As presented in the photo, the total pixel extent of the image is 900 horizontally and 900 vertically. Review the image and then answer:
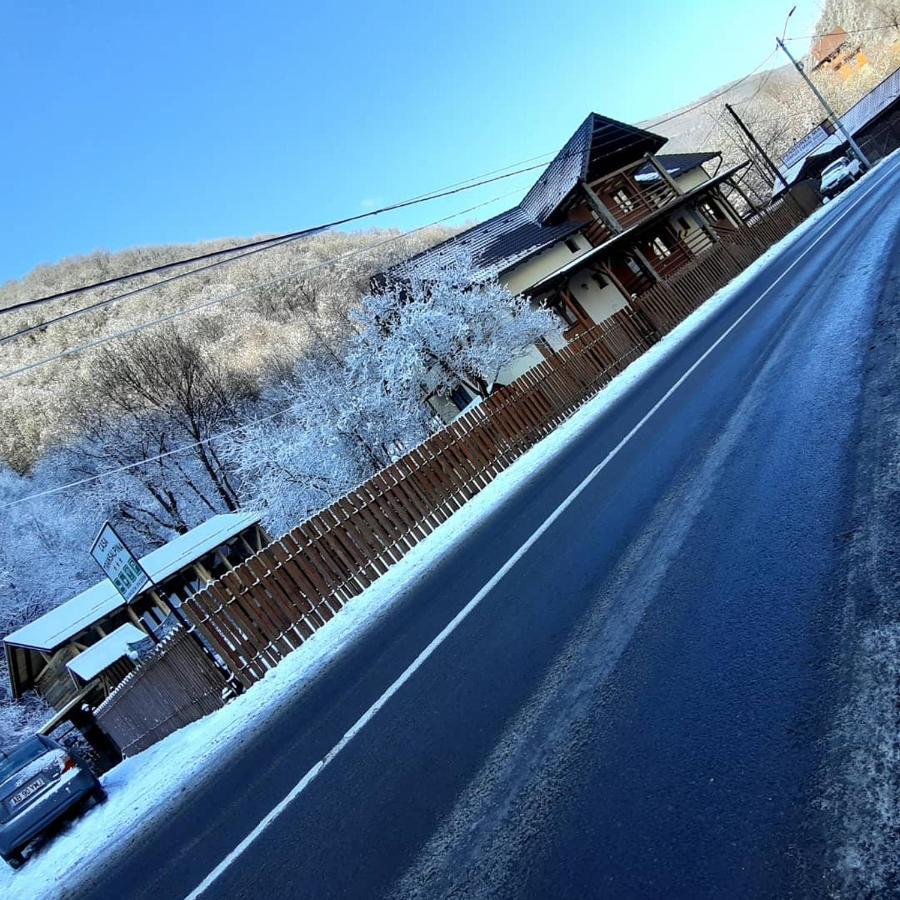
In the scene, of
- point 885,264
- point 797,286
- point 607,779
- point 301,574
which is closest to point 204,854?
point 607,779

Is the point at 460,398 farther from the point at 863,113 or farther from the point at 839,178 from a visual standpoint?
the point at 863,113

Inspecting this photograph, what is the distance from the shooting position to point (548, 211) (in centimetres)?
3188

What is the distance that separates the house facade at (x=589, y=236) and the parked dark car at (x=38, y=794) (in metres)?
20.2

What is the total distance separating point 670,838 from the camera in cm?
274

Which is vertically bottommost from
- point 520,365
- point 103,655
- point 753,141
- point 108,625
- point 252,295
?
point 520,365

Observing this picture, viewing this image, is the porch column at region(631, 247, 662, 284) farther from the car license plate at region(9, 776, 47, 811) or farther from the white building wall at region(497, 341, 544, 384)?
the car license plate at region(9, 776, 47, 811)

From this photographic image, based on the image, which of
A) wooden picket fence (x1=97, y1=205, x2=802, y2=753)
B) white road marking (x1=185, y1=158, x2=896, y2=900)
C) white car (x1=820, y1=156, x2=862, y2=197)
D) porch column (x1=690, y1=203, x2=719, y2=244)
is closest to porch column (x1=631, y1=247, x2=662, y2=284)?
porch column (x1=690, y1=203, x2=719, y2=244)

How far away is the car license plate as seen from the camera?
732 centimetres

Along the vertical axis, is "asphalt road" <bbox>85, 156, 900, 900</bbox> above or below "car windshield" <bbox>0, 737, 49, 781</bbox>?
below

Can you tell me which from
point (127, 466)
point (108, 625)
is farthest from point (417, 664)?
point (108, 625)

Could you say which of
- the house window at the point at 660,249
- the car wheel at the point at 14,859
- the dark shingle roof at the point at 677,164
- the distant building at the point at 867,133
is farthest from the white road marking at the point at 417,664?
the distant building at the point at 867,133

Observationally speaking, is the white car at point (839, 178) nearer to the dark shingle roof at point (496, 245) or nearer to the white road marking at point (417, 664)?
the dark shingle roof at point (496, 245)

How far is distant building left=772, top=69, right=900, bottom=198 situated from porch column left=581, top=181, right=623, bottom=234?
24.4m

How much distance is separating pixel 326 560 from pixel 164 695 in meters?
3.43
